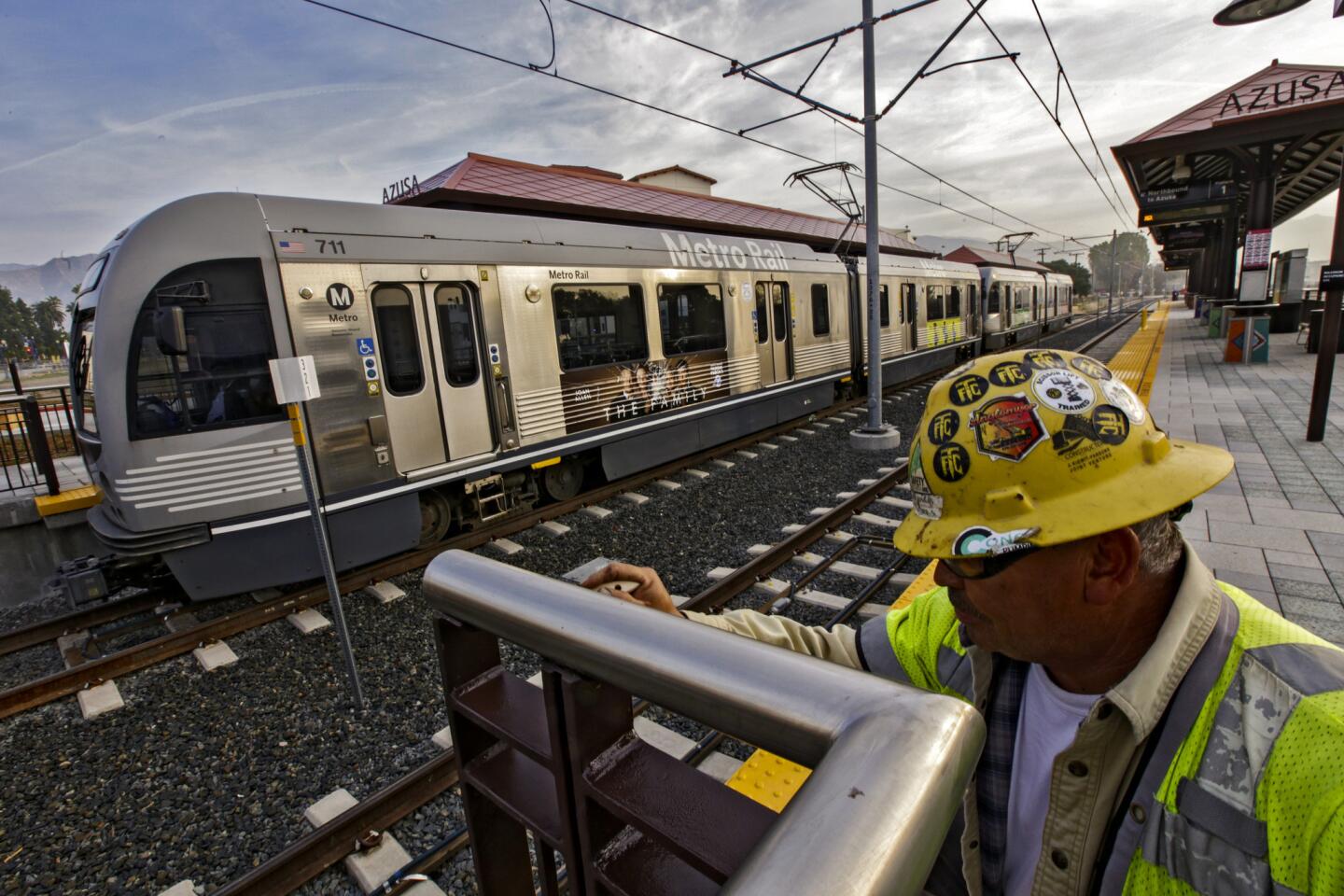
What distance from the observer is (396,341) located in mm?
6047

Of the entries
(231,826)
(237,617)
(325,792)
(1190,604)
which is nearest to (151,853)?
(231,826)

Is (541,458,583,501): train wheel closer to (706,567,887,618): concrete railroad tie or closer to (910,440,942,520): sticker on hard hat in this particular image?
(706,567,887,618): concrete railroad tie

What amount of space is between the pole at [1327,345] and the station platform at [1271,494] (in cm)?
25

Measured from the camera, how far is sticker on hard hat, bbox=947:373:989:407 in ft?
4.17

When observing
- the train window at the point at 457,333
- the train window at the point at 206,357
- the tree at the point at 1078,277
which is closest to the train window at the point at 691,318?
the train window at the point at 457,333

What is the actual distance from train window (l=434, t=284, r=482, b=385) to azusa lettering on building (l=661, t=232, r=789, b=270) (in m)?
3.19

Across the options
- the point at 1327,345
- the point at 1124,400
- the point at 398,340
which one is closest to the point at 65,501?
the point at 398,340

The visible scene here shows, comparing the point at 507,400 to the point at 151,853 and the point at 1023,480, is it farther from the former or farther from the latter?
the point at 1023,480

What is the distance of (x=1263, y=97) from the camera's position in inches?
566

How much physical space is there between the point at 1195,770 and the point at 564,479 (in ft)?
23.7

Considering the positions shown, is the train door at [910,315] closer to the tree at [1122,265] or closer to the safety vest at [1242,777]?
the safety vest at [1242,777]

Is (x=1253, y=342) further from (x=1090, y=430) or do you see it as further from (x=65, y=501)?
(x=65, y=501)

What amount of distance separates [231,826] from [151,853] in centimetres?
32

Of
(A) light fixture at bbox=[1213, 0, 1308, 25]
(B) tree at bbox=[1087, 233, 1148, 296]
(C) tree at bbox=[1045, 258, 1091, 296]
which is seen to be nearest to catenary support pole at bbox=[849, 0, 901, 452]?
(A) light fixture at bbox=[1213, 0, 1308, 25]
